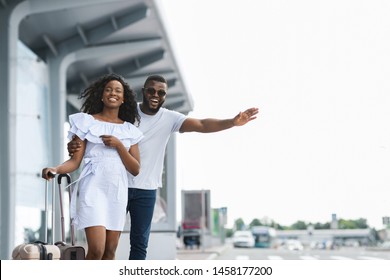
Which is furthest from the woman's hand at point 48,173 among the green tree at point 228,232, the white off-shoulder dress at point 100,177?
the green tree at point 228,232

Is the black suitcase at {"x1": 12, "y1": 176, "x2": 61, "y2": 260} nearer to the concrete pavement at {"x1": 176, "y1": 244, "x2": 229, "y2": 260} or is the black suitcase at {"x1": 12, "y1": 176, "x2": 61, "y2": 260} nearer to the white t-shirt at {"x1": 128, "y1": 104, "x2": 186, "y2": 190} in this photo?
the white t-shirt at {"x1": 128, "y1": 104, "x2": 186, "y2": 190}

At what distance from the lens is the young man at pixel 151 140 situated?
3555 mm

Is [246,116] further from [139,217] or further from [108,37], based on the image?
[108,37]

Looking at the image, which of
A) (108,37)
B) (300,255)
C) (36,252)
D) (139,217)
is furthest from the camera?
(300,255)

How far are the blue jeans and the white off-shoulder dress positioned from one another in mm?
155

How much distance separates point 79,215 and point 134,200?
0.34 meters

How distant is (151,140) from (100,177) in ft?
1.20

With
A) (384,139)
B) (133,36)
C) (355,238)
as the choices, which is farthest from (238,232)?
(384,139)

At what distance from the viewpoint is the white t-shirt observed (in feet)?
11.7

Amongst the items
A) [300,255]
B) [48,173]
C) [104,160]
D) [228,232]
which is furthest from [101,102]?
[228,232]

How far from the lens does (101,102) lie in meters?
3.52

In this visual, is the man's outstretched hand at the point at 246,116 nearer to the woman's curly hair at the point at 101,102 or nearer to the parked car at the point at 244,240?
the woman's curly hair at the point at 101,102
